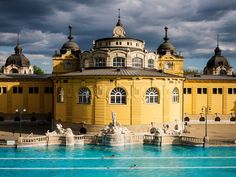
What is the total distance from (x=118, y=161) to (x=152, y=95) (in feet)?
54.9

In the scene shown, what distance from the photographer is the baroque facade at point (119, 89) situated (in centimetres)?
4744

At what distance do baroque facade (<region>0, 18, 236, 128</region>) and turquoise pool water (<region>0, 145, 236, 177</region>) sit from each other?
328 inches

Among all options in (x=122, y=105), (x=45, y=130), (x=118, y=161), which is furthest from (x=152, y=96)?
(x=45, y=130)

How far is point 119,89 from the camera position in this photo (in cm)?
4766

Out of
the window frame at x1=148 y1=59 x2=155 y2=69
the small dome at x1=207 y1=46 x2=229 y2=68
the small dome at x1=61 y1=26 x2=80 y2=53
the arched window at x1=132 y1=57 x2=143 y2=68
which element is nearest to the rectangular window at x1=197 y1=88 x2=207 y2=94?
the window frame at x1=148 y1=59 x2=155 y2=69

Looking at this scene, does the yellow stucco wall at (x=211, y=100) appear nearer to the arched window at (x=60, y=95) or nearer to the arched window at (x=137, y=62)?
the arched window at (x=137, y=62)

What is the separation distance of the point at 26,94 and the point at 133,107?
25.4 meters

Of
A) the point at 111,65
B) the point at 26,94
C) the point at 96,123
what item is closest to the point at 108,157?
the point at 96,123

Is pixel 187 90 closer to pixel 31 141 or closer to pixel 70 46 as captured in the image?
pixel 70 46

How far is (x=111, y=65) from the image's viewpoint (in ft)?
177

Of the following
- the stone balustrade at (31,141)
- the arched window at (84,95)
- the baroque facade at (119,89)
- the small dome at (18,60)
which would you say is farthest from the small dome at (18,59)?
the stone balustrade at (31,141)

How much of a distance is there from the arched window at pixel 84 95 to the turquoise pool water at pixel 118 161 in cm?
928

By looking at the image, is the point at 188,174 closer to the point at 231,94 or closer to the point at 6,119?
the point at 231,94

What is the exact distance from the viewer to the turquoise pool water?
1185 inches
